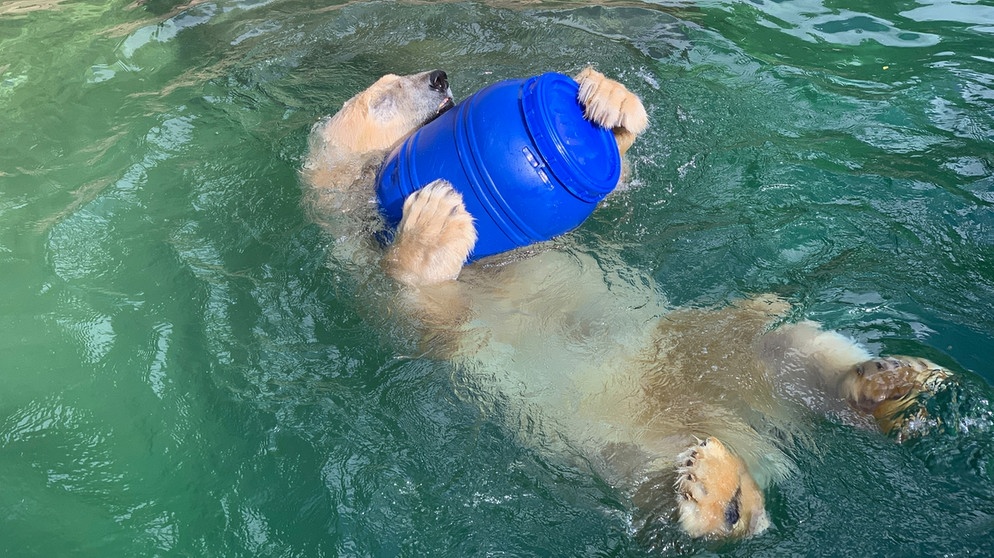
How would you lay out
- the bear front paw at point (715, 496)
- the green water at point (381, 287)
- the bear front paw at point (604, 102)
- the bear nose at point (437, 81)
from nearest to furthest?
the bear front paw at point (715, 496)
the green water at point (381, 287)
the bear front paw at point (604, 102)
the bear nose at point (437, 81)

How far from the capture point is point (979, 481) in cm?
240

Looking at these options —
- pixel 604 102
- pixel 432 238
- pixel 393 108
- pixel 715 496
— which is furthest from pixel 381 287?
pixel 715 496

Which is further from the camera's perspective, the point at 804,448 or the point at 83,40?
the point at 83,40

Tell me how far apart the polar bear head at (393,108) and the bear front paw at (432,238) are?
0.78m

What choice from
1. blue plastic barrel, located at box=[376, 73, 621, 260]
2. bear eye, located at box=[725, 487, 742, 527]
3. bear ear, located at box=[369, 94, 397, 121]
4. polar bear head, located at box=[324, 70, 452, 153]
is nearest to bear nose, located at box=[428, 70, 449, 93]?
polar bear head, located at box=[324, 70, 452, 153]

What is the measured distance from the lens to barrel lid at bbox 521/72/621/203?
104 inches

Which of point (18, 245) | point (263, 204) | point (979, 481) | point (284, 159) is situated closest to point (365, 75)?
point (284, 159)

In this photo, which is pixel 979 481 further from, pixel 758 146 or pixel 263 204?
pixel 263 204

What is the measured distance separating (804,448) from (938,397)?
0.47m

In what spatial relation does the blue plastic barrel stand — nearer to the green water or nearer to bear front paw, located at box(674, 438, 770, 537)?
the green water

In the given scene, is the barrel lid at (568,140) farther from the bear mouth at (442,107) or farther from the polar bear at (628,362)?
the bear mouth at (442,107)

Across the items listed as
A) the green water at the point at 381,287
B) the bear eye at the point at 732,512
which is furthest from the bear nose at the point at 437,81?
the bear eye at the point at 732,512

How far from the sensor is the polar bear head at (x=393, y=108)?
3641 mm

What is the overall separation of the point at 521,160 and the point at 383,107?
1243 millimetres
